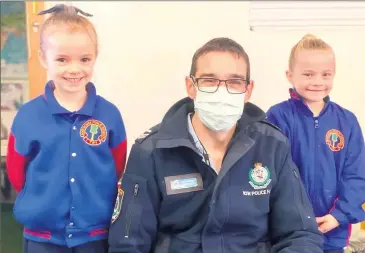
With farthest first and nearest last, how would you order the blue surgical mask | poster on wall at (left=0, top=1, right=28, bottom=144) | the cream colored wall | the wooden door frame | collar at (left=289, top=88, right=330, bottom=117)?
poster on wall at (left=0, top=1, right=28, bottom=144), the wooden door frame, the cream colored wall, collar at (left=289, top=88, right=330, bottom=117), the blue surgical mask

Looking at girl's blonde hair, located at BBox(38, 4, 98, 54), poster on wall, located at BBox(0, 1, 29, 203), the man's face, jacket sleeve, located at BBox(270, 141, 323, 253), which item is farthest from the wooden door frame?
jacket sleeve, located at BBox(270, 141, 323, 253)

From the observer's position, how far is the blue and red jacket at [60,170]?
5.20ft

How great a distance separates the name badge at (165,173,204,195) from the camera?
1.59 m

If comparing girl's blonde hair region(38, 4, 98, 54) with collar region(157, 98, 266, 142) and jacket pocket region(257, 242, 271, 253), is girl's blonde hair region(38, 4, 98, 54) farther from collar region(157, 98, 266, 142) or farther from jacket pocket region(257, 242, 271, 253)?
jacket pocket region(257, 242, 271, 253)

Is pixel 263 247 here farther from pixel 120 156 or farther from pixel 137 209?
pixel 120 156

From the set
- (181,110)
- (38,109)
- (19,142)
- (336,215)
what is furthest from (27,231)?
(336,215)

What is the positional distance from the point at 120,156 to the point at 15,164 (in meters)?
0.40

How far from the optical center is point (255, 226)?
1604 mm

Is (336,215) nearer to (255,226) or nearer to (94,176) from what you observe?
(255,226)

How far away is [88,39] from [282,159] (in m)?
0.86

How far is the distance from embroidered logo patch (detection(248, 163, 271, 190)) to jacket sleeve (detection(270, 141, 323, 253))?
0.06 m

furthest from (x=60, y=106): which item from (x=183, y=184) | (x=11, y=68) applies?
(x=11, y=68)

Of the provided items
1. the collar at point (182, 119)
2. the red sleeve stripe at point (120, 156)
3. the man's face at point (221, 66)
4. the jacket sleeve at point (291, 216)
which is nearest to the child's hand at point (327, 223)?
the jacket sleeve at point (291, 216)

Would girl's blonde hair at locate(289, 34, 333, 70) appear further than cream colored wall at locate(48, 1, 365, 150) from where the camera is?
No
